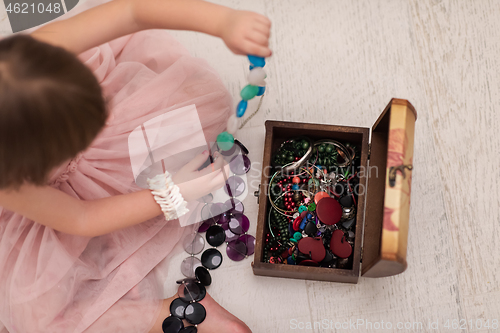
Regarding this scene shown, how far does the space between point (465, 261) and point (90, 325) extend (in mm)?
770

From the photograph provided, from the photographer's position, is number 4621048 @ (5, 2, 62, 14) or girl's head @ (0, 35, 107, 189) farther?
number 4621048 @ (5, 2, 62, 14)

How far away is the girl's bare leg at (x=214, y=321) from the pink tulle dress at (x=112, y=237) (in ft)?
0.08

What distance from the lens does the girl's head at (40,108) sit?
18.0 inches

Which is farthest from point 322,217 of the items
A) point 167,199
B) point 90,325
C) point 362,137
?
point 90,325

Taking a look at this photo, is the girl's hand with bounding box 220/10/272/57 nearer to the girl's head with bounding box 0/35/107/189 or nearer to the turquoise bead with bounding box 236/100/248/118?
the turquoise bead with bounding box 236/100/248/118

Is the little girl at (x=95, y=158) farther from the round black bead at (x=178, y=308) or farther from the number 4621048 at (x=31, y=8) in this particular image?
the number 4621048 at (x=31, y=8)

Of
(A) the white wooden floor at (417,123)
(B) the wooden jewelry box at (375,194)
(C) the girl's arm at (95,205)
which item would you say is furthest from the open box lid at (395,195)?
(C) the girl's arm at (95,205)

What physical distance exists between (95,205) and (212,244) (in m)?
0.26

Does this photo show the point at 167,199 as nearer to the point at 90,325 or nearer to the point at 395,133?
the point at 90,325

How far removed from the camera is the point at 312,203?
0.77m

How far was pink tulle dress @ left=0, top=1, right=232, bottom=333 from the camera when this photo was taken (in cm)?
69

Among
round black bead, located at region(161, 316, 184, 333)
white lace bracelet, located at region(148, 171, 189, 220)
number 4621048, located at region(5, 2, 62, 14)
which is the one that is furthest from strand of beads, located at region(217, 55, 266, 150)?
number 4621048, located at region(5, 2, 62, 14)

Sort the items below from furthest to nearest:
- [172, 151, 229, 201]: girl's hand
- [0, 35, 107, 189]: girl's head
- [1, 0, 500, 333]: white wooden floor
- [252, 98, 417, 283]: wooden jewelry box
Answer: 1. [1, 0, 500, 333]: white wooden floor
2. [172, 151, 229, 201]: girl's hand
3. [252, 98, 417, 283]: wooden jewelry box
4. [0, 35, 107, 189]: girl's head

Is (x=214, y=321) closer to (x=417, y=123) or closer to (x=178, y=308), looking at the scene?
(x=178, y=308)
